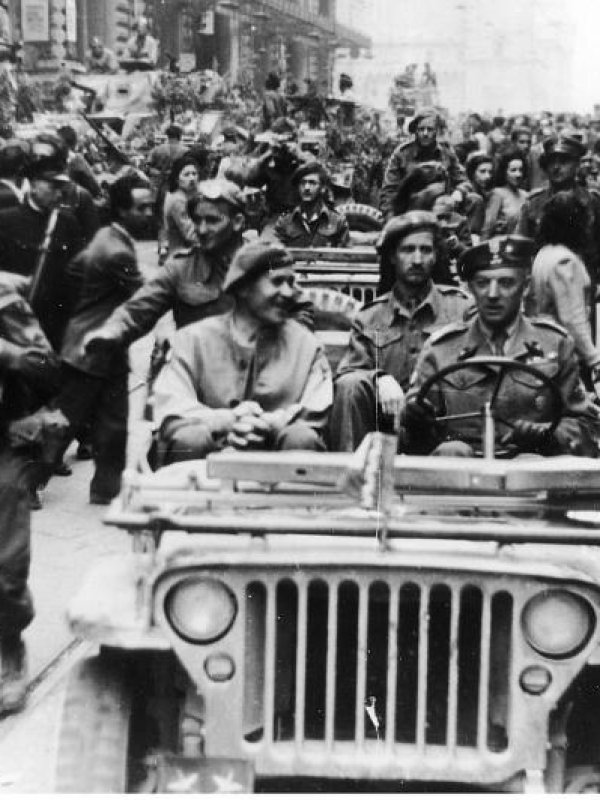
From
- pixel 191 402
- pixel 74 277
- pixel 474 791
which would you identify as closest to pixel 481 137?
pixel 74 277

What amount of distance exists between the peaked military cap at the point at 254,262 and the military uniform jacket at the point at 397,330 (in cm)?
125

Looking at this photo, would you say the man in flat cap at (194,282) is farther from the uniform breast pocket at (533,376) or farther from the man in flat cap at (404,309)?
the uniform breast pocket at (533,376)

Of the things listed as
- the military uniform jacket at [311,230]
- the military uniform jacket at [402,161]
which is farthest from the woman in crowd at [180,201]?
the military uniform jacket at [402,161]

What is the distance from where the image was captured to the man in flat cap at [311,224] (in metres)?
11.0

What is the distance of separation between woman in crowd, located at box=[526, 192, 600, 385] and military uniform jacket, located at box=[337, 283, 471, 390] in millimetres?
1417

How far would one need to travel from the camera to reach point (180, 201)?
12609 mm

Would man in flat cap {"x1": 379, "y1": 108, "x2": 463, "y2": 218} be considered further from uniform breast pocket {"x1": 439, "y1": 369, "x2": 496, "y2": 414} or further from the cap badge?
uniform breast pocket {"x1": 439, "y1": 369, "x2": 496, "y2": 414}

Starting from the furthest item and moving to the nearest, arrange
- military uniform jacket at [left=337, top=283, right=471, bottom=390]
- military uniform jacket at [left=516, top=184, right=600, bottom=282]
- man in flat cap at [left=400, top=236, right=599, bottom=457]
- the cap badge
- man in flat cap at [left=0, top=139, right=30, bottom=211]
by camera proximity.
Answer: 1. military uniform jacket at [left=516, top=184, right=600, bottom=282]
2. man in flat cap at [left=0, top=139, right=30, bottom=211]
3. military uniform jacket at [left=337, top=283, right=471, bottom=390]
4. the cap badge
5. man in flat cap at [left=400, top=236, right=599, bottom=457]

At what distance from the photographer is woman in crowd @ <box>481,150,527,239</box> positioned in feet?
42.8

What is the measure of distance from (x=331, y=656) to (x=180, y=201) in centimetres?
950

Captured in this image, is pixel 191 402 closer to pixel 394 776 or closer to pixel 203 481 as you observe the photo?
pixel 203 481

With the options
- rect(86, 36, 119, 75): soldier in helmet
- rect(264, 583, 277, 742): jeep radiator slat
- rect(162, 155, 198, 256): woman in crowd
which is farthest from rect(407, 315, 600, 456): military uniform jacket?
rect(86, 36, 119, 75): soldier in helmet

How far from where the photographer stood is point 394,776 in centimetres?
357

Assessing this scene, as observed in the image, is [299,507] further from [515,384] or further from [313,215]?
[313,215]
